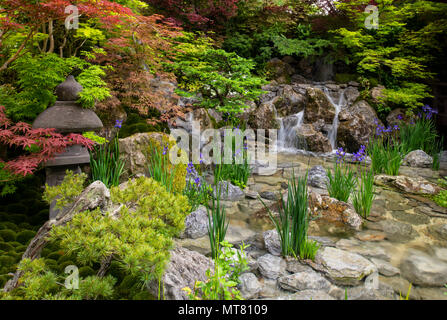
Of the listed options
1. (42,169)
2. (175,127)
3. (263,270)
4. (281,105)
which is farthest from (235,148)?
(281,105)

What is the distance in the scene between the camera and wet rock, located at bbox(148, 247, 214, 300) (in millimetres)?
1763

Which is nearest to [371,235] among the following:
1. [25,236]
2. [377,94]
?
[25,236]

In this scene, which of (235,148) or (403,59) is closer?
(235,148)

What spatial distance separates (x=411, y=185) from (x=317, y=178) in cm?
156

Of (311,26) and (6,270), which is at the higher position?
(311,26)

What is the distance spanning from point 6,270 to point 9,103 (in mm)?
2066

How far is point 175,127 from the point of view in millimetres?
5762

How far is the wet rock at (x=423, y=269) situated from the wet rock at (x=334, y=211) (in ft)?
2.33

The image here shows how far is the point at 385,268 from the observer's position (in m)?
2.58

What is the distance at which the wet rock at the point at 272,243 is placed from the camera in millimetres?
2770

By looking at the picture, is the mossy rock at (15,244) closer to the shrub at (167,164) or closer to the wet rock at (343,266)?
the shrub at (167,164)

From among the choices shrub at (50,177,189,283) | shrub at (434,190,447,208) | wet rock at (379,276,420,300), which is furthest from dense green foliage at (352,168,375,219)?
shrub at (50,177,189,283)

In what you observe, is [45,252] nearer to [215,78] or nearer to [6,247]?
[6,247]
